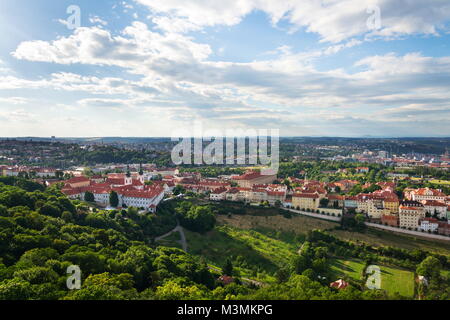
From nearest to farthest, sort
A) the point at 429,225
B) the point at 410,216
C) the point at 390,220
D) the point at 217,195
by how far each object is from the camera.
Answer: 1. the point at 429,225
2. the point at 410,216
3. the point at 390,220
4. the point at 217,195

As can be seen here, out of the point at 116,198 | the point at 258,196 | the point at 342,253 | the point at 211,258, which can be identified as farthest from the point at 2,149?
the point at 342,253

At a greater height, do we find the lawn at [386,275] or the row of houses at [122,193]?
the row of houses at [122,193]

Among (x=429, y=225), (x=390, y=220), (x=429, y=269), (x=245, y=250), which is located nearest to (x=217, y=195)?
(x=245, y=250)

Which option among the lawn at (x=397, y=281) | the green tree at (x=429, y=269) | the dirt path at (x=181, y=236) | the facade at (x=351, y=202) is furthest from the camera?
the facade at (x=351, y=202)

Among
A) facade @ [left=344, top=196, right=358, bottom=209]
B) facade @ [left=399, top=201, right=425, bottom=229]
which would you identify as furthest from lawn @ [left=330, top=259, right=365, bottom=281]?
facade @ [left=344, top=196, right=358, bottom=209]

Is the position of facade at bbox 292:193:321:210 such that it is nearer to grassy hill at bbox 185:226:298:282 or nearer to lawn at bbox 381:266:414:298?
grassy hill at bbox 185:226:298:282

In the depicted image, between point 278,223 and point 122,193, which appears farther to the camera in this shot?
point 122,193

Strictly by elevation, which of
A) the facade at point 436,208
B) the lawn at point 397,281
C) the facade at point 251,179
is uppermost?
the facade at point 251,179

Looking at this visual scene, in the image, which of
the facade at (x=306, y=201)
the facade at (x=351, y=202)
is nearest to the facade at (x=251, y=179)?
the facade at (x=306, y=201)

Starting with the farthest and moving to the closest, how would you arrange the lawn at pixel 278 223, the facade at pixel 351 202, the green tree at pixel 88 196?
1. the facade at pixel 351 202
2. the green tree at pixel 88 196
3. the lawn at pixel 278 223

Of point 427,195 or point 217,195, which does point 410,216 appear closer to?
point 427,195

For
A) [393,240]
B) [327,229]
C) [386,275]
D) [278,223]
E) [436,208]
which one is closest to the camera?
[386,275]

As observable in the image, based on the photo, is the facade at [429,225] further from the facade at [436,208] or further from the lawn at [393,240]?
the facade at [436,208]
